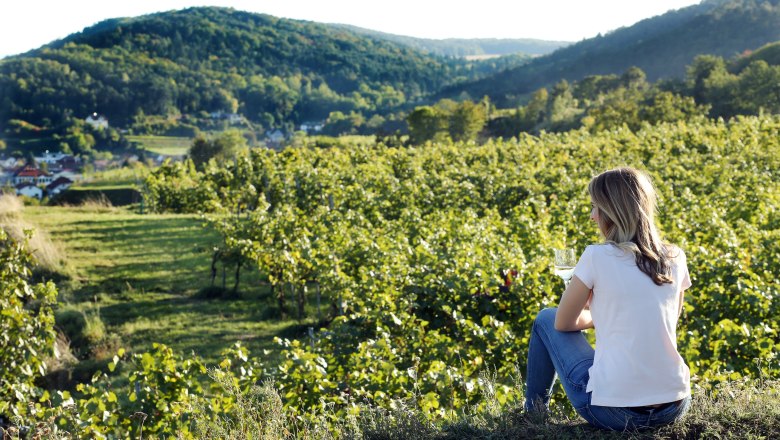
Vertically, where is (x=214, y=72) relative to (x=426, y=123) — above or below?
above

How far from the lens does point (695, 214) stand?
26.8 feet

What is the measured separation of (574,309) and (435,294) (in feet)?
9.81

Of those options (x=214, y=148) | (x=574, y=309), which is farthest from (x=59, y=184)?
(x=574, y=309)

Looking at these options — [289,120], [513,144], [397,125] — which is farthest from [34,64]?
[513,144]

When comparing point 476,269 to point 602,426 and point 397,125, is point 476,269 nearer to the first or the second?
point 602,426

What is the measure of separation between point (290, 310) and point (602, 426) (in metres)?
7.81

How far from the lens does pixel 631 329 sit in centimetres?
255

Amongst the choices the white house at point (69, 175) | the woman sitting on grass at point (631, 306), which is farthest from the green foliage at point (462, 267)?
the white house at point (69, 175)

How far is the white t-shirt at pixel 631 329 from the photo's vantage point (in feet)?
8.28

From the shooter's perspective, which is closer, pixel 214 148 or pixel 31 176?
pixel 214 148

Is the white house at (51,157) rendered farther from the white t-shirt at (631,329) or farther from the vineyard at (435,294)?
the white t-shirt at (631,329)

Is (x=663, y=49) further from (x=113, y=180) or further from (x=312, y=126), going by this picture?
(x=113, y=180)

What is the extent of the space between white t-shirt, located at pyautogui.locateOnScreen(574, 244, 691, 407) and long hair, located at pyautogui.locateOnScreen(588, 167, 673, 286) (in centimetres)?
4

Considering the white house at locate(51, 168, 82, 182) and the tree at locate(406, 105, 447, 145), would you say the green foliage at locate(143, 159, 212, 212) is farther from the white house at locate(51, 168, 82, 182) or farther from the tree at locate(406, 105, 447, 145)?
the white house at locate(51, 168, 82, 182)
